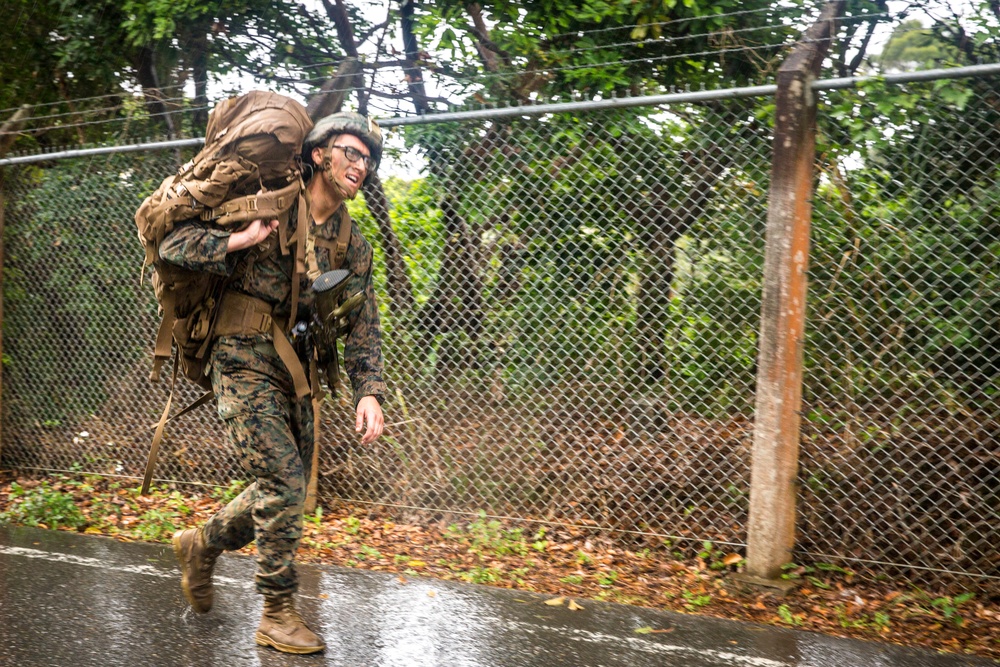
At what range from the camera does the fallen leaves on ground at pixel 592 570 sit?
4.43 metres

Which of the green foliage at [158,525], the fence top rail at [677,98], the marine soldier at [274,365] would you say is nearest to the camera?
the marine soldier at [274,365]

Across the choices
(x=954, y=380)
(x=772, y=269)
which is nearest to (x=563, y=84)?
(x=772, y=269)

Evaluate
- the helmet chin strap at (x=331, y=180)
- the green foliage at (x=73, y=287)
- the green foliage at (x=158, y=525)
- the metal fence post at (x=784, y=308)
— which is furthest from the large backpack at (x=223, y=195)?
the green foliage at (x=73, y=287)

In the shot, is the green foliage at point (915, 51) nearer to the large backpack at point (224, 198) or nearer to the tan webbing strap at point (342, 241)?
the tan webbing strap at point (342, 241)

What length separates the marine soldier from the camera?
11.9 feet

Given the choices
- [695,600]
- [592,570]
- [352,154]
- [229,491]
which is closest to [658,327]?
[592,570]

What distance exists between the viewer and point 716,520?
521cm

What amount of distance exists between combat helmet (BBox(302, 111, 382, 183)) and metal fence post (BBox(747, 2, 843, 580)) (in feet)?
7.13

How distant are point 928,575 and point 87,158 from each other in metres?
6.68

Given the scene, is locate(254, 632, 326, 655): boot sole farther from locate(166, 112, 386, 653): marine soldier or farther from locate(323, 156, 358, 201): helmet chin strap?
locate(323, 156, 358, 201): helmet chin strap

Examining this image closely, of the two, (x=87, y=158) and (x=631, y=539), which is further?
(x=87, y=158)

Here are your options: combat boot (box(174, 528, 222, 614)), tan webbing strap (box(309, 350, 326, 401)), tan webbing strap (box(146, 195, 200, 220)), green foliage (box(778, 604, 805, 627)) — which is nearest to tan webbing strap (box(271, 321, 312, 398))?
tan webbing strap (box(309, 350, 326, 401))

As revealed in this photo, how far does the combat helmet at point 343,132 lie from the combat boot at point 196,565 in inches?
66.3

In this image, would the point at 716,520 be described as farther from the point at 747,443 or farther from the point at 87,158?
the point at 87,158
